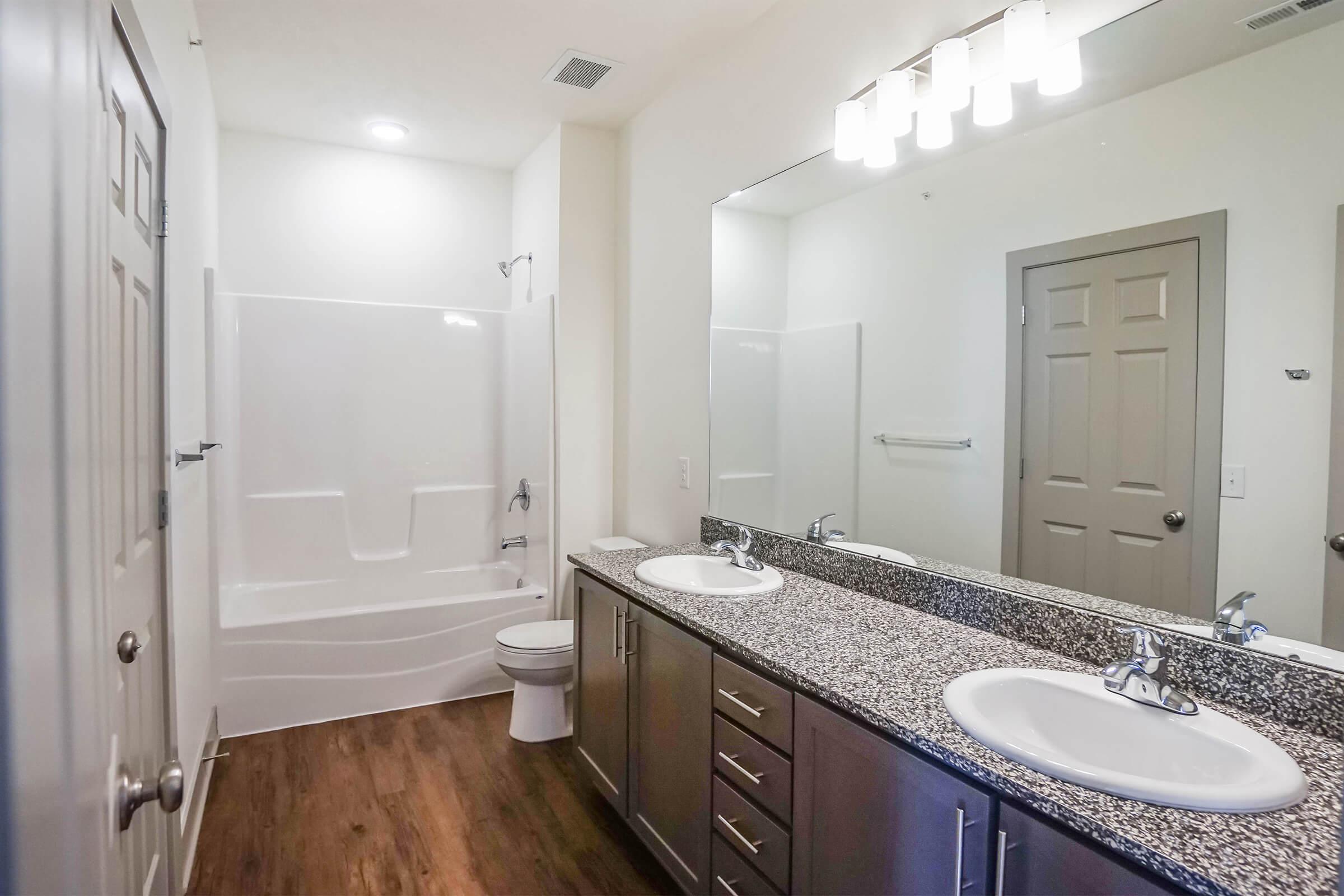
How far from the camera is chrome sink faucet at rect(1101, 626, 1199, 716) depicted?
1106 mm

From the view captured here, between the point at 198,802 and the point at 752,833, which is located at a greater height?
the point at 752,833

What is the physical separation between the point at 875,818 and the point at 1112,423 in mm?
878

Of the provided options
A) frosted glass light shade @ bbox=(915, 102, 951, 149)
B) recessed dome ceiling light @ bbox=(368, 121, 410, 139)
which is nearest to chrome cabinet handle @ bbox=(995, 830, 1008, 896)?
frosted glass light shade @ bbox=(915, 102, 951, 149)

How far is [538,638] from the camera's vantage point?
2.88 metres

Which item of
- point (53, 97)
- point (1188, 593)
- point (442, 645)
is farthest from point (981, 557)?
point (442, 645)

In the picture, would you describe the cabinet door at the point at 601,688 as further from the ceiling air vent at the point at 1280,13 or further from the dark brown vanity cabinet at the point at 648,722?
the ceiling air vent at the point at 1280,13

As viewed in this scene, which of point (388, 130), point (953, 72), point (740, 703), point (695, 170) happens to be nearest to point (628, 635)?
point (740, 703)

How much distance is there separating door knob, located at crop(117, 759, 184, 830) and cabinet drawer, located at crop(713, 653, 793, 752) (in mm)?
987

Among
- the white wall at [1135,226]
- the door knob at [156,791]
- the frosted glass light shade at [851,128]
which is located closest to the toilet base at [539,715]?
the white wall at [1135,226]

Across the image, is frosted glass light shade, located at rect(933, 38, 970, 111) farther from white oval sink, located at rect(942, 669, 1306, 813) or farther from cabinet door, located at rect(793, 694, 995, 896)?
cabinet door, located at rect(793, 694, 995, 896)

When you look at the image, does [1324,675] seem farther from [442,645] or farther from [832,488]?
[442,645]

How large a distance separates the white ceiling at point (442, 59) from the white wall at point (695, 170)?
16 centimetres

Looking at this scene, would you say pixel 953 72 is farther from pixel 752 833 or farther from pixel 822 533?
pixel 752 833

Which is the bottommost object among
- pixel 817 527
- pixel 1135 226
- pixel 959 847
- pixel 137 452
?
pixel 959 847
